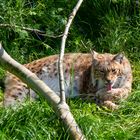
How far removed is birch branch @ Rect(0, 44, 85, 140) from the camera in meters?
5.09

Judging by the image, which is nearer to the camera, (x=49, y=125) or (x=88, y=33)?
(x=49, y=125)

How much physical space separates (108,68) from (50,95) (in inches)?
41.4

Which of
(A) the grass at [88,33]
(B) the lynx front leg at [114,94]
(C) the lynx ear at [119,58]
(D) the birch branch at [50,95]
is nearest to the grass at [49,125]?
(D) the birch branch at [50,95]

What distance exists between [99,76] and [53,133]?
48.7 inches

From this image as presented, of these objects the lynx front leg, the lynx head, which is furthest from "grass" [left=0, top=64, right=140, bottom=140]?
the lynx head

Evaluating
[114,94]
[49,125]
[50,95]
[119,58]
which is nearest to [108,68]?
[119,58]

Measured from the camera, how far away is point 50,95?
5355 millimetres

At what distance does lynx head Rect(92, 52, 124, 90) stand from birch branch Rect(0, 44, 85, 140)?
96 centimetres

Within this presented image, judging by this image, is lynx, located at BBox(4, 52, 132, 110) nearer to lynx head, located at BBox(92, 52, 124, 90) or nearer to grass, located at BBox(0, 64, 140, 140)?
lynx head, located at BBox(92, 52, 124, 90)

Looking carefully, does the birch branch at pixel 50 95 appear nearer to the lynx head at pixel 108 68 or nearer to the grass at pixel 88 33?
the grass at pixel 88 33

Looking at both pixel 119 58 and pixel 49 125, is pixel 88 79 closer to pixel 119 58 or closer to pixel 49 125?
pixel 119 58

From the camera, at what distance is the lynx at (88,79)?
20.3 ft

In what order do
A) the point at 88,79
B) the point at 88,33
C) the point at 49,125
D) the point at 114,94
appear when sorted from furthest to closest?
1. the point at 88,33
2. the point at 88,79
3. the point at 114,94
4. the point at 49,125

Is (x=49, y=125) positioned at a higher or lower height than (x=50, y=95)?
lower
